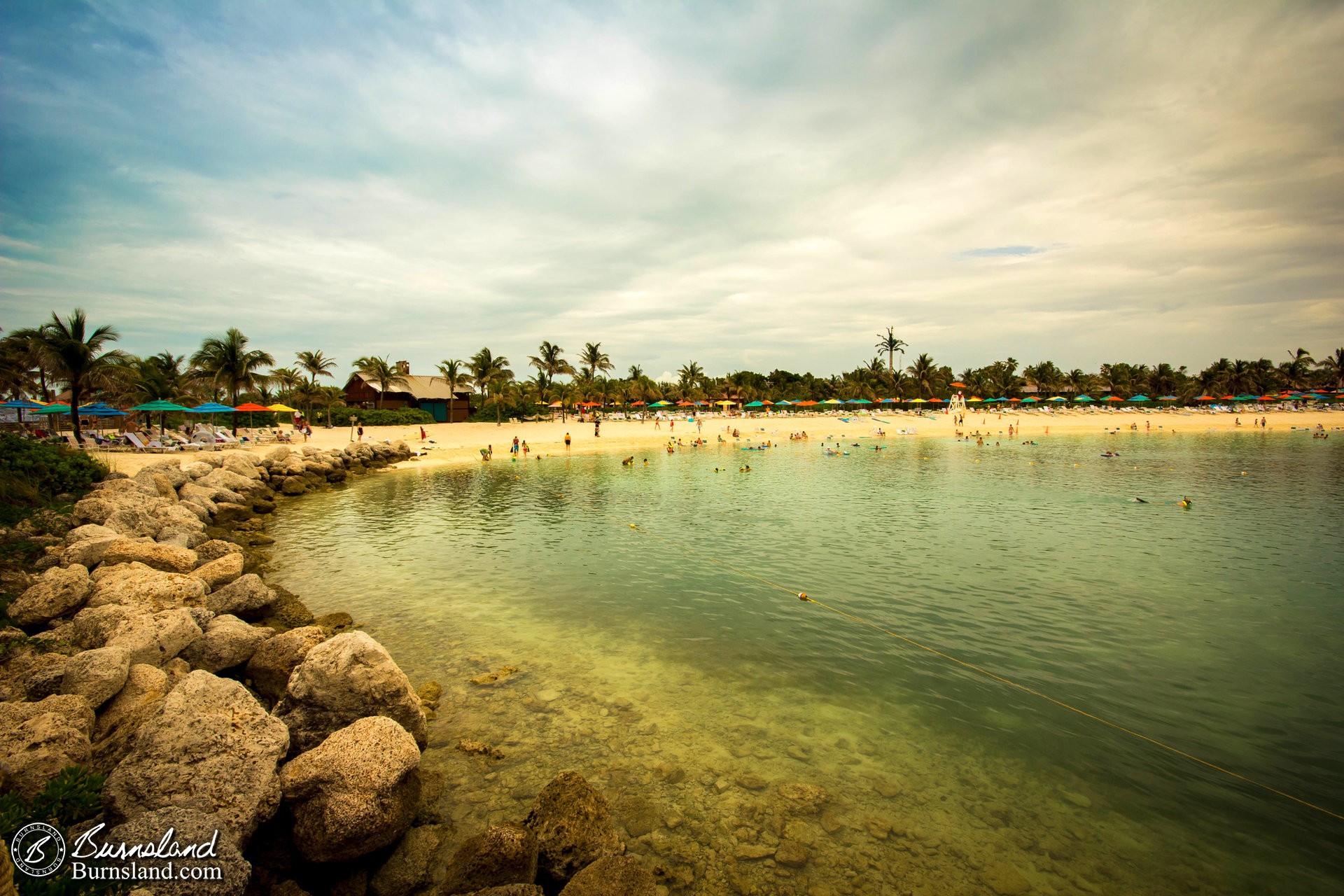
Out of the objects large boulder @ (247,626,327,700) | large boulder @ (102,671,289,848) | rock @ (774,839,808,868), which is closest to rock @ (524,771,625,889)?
rock @ (774,839,808,868)

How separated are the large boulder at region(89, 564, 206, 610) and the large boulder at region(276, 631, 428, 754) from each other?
457 cm

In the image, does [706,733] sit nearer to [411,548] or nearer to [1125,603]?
[1125,603]

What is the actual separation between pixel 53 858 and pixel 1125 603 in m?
18.4

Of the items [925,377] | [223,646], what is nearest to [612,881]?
[223,646]

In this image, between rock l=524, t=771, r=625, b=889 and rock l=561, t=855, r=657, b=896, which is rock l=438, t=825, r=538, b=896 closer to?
rock l=524, t=771, r=625, b=889

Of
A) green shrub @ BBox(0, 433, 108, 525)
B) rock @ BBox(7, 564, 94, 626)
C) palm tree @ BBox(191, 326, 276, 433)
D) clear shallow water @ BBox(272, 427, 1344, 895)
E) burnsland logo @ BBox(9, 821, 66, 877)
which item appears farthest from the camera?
palm tree @ BBox(191, 326, 276, 433)

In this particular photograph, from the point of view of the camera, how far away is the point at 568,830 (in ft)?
18.9

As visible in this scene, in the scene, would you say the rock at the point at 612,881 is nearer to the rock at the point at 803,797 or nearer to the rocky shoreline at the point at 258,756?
the rocky shoreline at the point at 258,756

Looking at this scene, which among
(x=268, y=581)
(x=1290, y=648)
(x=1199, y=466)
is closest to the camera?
(x=1290, y=648)

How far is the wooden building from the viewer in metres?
77.4

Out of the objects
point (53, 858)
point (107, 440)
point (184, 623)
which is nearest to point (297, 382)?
point (107, 440)

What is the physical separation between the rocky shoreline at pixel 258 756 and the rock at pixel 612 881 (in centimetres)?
2

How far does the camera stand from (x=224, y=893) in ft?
15.0

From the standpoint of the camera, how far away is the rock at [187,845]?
14.7ft
